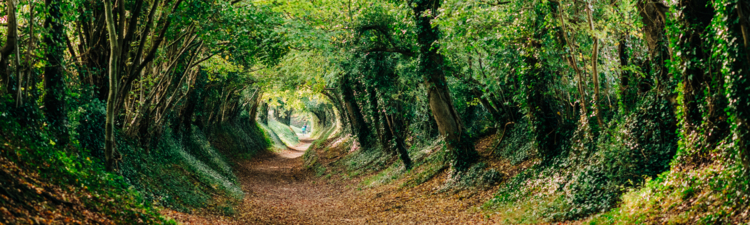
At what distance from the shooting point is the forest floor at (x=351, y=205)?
11.0 m

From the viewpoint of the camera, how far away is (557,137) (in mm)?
11625

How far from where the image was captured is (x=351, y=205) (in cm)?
1458

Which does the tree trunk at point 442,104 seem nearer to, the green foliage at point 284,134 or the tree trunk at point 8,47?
the tree trunk at point 8,47

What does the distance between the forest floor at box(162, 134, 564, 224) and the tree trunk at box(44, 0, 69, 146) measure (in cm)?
256

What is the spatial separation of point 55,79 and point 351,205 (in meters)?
8.71

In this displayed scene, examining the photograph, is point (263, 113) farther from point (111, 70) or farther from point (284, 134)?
point (111, 70)

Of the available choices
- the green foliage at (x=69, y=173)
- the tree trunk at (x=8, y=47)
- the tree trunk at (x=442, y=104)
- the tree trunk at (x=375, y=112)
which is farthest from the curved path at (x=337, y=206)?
the tree trunk at (x=8, y=47)

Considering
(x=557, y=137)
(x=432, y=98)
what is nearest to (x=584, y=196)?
(x=557, y=137)

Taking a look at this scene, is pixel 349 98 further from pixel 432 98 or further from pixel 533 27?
pixel 533 27

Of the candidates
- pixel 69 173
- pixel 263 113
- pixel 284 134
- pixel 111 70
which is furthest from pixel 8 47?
pixel 284 134

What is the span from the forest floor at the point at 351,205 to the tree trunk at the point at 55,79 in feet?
8.39

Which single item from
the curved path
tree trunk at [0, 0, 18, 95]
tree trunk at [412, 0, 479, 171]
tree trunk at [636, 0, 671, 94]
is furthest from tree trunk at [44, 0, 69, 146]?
tree trunk at [636, 0, 671, 94]

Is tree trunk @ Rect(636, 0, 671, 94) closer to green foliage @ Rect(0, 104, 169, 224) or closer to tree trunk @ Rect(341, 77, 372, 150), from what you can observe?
green foliage @ Rect(0, 104, 169, 224)

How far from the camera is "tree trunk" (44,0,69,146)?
7.64m
